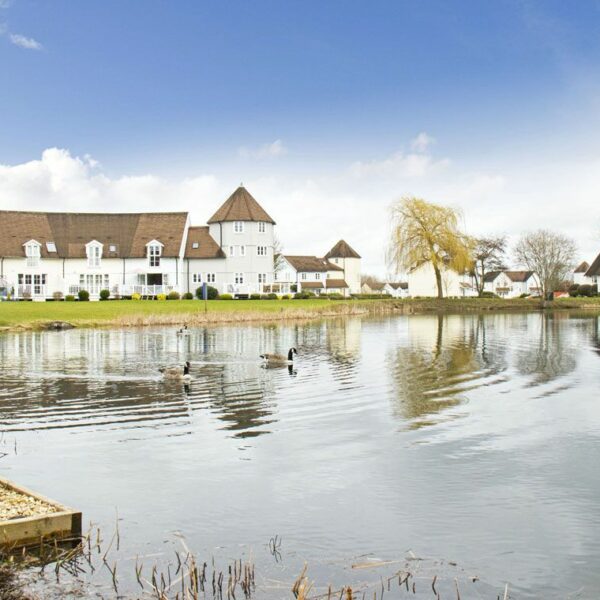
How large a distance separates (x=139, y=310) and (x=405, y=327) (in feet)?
71.3

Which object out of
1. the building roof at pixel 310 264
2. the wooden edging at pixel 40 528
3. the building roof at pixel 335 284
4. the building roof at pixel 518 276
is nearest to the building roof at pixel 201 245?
the building roof at pixel 310 264

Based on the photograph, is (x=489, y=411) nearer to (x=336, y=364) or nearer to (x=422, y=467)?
(x=422, y=467)

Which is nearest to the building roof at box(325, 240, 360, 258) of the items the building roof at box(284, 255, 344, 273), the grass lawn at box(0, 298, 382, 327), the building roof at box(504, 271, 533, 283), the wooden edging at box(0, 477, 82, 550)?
the building roof at box(284, 255, 344, 273)

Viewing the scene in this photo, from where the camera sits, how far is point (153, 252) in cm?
8425

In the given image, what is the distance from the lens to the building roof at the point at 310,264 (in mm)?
136875

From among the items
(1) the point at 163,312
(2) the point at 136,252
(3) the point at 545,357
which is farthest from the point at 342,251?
(3) the point at 545,357

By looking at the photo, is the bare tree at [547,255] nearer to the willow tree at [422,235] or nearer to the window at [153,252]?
the willow tree at [422,235]

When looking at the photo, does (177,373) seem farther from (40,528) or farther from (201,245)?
(201,245)

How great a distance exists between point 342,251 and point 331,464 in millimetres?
133716

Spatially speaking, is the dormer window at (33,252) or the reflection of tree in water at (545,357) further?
the dormer window at (33,252)

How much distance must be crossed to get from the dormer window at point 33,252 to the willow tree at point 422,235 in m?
41.5

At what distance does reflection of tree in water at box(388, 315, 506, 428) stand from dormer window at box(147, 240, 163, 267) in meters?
48.6

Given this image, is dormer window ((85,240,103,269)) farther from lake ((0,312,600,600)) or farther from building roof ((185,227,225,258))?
lake ((0,312,600,600))

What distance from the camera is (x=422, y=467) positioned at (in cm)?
1280
